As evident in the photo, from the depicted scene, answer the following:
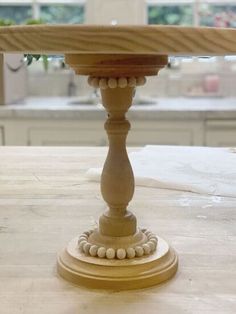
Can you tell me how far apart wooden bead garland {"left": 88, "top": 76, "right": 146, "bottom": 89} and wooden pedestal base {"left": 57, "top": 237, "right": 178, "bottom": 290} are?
0.72 ft

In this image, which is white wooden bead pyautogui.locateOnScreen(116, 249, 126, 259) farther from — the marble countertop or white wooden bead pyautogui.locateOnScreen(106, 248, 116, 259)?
the marble countertop

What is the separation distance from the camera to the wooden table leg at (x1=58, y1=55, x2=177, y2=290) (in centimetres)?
69

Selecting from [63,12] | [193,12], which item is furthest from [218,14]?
[63,12]

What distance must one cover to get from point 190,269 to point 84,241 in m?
0.14

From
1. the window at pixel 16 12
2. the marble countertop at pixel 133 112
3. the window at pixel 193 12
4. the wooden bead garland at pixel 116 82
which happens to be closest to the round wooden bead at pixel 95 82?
the wooden bead garland at pixel 116 82

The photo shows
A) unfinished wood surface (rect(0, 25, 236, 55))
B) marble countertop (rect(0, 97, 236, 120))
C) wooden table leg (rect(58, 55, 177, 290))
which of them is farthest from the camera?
marble countertop (rect(0, 97, 236, 120))

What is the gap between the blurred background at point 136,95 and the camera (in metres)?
2.64

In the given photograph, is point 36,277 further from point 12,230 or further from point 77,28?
point 77,28

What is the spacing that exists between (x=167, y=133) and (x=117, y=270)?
1.97 meters

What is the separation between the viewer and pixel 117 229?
Answer: 0.76 meters

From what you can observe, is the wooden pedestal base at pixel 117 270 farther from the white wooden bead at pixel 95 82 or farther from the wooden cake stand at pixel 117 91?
the white wooden bead at pixel 95 82

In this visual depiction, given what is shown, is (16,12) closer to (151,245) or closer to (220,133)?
(220,133)

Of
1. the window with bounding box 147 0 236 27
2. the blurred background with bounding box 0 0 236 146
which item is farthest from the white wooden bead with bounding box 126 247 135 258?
the window with bounding box 147 0 236 27

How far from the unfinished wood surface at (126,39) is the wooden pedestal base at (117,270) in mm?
275
